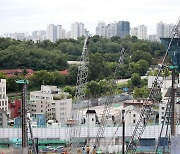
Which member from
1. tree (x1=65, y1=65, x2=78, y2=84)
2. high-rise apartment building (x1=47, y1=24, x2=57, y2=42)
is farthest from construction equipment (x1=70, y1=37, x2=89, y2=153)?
high-rise apartment building (x1=47, y1=24, x2=57, y2=42)

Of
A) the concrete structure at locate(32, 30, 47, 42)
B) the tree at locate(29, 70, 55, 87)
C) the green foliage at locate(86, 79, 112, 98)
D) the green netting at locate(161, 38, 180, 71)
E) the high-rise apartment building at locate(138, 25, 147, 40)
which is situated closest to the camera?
the green netting at locate(161, 38, 180, 71)

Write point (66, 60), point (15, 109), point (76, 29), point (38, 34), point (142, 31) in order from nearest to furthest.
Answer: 1. point (15, 109)
2. point (66, 60)
3. point (76, 29)
4. point (142, 31)
5. point (38, 34)

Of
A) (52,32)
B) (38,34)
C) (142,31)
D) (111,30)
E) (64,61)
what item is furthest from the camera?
(38,34)

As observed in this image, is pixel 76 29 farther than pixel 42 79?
Yes

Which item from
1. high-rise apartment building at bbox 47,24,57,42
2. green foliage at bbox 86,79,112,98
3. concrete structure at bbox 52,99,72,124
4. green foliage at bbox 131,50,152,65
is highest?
high-rise apartment building at bbox 47,24,57,42

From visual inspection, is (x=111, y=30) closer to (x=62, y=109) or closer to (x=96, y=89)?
(x=96, y=89)

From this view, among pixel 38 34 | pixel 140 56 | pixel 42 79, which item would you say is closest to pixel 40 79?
pixel 42 79

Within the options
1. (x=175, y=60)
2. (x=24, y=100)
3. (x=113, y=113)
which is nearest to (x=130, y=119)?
(x=113, y=113)

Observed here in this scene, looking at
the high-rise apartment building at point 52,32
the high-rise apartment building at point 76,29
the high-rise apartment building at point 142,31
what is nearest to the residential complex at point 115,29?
the high-rise apartment building at point 76,29

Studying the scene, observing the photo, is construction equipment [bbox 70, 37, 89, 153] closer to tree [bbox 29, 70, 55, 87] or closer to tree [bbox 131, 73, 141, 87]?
tree [bbox 29, 70, 55, 87]

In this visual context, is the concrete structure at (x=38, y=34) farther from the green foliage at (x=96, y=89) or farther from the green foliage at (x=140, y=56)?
the green foliage at (x=96, y=89)
